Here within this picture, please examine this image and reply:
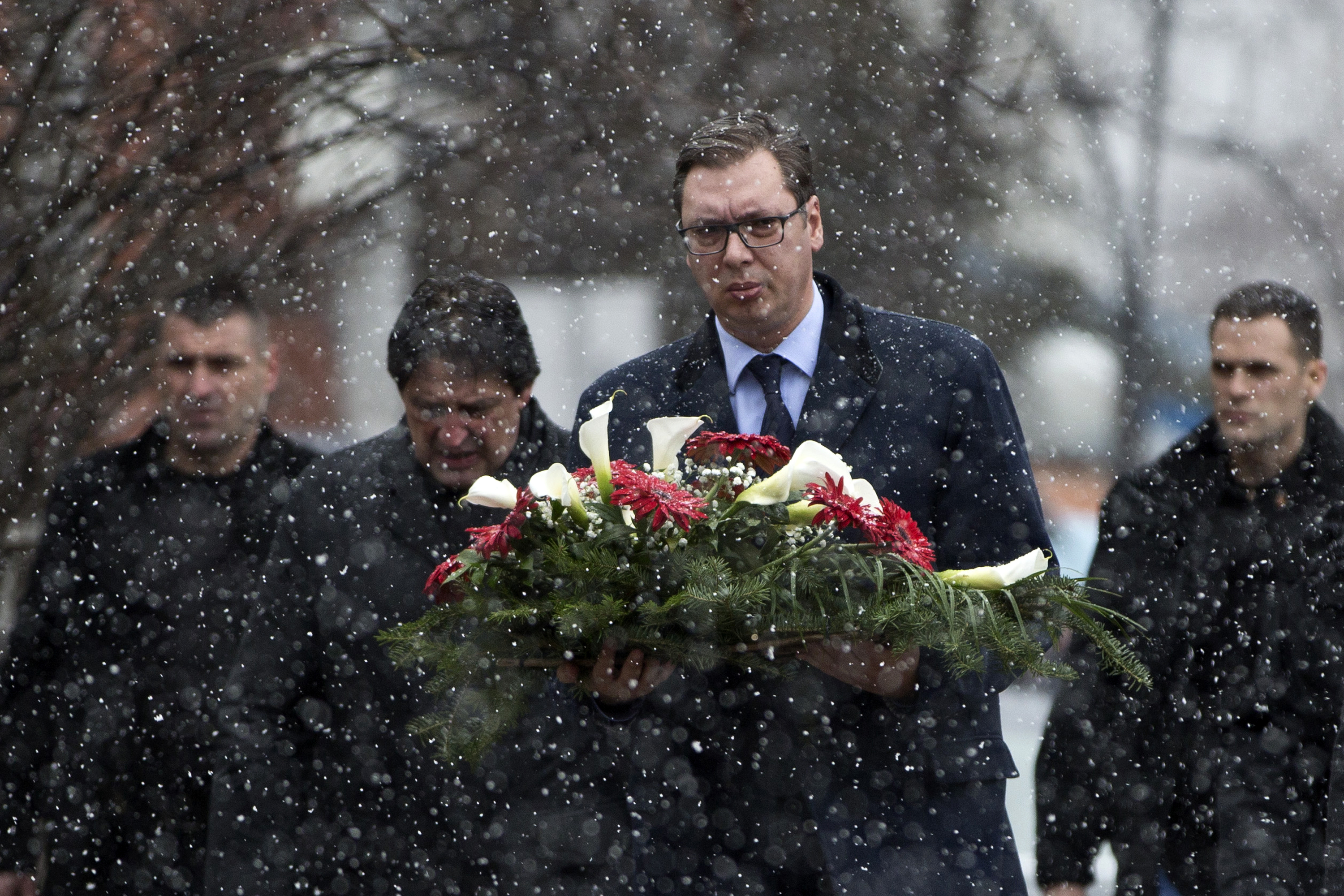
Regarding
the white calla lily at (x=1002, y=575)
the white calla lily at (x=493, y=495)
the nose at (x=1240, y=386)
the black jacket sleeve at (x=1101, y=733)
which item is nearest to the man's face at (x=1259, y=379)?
the nose at (x=1240, y=386)

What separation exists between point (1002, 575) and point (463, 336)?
1.09 meters

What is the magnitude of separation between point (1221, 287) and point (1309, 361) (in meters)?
1.51

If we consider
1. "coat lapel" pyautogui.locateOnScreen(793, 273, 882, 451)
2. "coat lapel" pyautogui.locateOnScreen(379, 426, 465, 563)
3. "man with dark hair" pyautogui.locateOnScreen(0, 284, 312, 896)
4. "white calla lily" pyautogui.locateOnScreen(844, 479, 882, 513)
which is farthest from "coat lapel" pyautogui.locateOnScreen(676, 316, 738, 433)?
"man with dark hair" pyautogui.locateOnScreen(0, 284, 312, 896)

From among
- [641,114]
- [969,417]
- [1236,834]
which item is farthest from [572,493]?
[641,114]

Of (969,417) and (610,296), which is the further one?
(610,296)

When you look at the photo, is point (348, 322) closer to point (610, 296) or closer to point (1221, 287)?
point (610, 296)

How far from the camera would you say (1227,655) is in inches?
93.4

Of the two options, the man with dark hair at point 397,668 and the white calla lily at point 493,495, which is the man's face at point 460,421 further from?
the white calla lily at point 493,495

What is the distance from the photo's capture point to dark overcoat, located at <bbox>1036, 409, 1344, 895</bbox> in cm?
226

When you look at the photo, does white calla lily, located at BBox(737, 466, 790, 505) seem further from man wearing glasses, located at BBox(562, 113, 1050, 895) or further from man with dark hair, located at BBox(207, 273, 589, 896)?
man with dark hair, located at BBox(207, 273, 589, 896)

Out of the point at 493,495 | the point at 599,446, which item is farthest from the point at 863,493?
the point at 493,495

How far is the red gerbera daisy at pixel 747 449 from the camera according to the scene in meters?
1.58

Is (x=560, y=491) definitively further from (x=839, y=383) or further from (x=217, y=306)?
(x=217, y=306)

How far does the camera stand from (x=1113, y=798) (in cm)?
231
